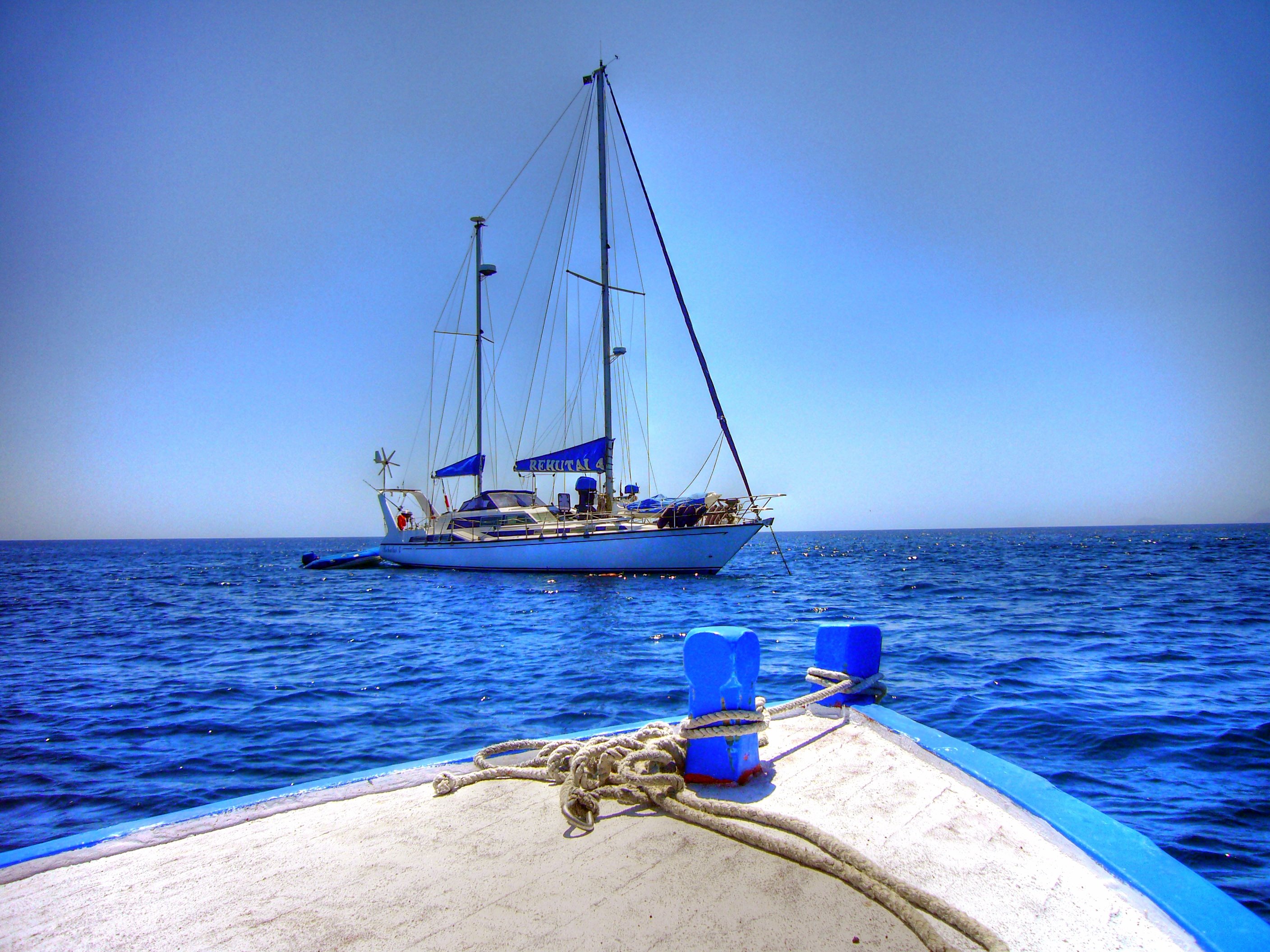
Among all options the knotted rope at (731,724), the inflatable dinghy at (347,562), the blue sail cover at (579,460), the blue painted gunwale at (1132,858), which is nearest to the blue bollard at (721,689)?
the knotted rope at (731,724)

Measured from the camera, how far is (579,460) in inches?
Answer: 1065

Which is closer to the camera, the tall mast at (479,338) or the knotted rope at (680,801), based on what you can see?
the knotted rope at (680,801)

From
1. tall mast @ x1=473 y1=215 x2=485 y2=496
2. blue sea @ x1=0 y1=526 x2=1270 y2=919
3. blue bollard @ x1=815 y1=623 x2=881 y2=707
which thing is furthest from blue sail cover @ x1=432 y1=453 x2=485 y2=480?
blue bollard @ x1=815 y1=623 x2=881 y2=707

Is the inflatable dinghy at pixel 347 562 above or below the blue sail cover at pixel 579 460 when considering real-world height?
below

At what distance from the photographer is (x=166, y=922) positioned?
1996 millimetres

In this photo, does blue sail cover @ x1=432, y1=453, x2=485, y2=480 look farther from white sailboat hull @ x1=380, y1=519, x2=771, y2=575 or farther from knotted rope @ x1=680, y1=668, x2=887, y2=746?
knotted rope @ x1=680, y1=668, x2=887, y2=746

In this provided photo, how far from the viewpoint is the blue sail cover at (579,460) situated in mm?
26875

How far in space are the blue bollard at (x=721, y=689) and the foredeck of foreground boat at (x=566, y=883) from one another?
0.31ft

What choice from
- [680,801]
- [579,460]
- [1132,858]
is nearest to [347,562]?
[579,460]

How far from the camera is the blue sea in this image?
17.0 ft

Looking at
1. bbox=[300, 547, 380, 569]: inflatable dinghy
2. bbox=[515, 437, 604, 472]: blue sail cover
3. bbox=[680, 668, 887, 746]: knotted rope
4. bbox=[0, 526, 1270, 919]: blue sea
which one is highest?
bbox=[515, 437, 604, 472]: blue sail cover

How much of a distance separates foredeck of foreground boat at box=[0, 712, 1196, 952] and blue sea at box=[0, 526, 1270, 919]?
2.53 meters

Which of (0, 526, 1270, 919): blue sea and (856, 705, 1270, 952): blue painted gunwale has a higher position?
(856, 705, 1270, 952): blue painted gunwale

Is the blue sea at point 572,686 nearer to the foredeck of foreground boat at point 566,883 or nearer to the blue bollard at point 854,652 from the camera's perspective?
the blue bollard at point 854,652
